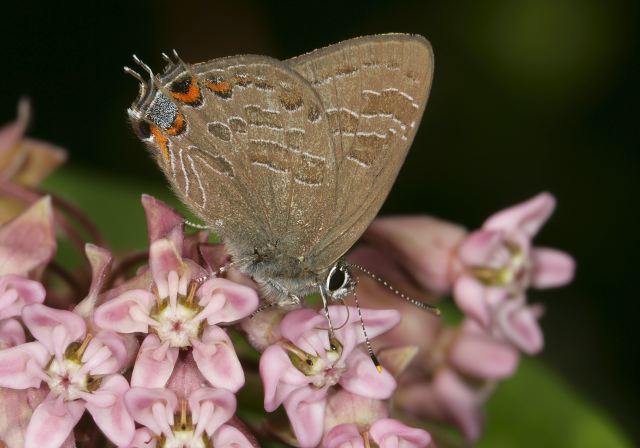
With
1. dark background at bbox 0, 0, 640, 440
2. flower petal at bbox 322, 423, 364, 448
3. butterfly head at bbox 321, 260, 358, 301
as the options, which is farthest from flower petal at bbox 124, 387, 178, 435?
dark background at bbox 0, 0, 640, 440

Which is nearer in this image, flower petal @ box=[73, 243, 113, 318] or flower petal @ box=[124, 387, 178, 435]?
flower petal @ box=[124, 387, 178, 435]

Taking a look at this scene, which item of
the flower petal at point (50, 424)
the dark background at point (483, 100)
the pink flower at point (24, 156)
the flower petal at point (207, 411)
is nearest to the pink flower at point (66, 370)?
the flower petal at point (50, 424)

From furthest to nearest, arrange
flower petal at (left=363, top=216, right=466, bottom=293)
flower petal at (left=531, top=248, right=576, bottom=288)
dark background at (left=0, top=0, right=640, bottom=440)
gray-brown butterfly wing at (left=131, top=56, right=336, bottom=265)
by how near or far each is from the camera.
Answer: dark background at (left=0, top=0, right=640, bottom=440) → flower petal at (left=531, top=248, right=576, bottom=288) → flower petal at (left=363, top=216, right=466, bottom=293) → gray-brown butterfly wing at (left=131, top=56, right=336, bottom=265)

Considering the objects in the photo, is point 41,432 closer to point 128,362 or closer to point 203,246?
point 128,362

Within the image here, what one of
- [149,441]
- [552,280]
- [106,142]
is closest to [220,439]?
[149,441]

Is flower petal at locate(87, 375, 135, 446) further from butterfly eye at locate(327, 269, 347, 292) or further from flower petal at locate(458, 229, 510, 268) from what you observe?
flower petal at locate(458, 229, 510, 268)

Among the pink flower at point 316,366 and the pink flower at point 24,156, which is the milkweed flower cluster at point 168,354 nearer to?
the pink flower at point 316,366

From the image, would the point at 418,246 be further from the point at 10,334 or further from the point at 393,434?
the point at 10,334
